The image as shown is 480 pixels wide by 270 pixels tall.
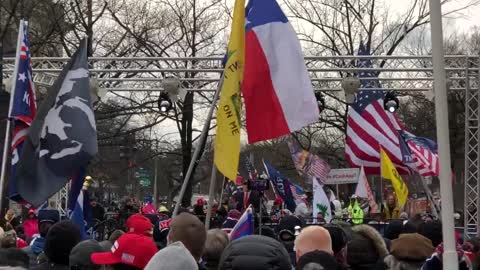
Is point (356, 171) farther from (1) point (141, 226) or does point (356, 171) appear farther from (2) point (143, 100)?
(1) point (141, 226)

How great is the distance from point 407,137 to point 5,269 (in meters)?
12.2

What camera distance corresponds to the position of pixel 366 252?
190 inches

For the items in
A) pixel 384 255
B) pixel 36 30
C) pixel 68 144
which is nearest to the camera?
pixel 384 255

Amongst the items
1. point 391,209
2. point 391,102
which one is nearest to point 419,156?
point 391,102

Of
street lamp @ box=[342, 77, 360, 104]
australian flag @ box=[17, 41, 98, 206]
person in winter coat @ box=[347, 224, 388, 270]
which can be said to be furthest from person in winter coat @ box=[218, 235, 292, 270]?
street lamp @ box=[342, 77, 360, 104]

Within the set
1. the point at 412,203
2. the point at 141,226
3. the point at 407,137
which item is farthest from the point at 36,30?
the point at 141,226

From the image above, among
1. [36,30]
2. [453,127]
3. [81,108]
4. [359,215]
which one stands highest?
[36,30]

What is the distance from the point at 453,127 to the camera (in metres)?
39.2

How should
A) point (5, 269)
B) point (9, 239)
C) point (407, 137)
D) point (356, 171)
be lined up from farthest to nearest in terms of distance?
point (356, 171)
point (407, 137)
point (9, 239)
point (5, 269)

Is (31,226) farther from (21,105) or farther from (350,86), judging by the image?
(350,86)

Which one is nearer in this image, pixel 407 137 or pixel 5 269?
pixel 5 269

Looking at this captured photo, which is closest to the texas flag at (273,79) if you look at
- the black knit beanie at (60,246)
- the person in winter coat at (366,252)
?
the person in winter coat at (366,252)

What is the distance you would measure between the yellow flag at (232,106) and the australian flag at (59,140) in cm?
113

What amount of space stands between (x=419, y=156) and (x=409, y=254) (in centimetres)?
988
